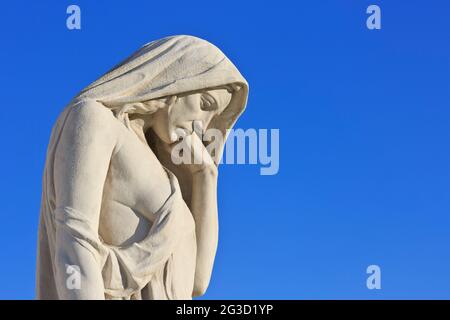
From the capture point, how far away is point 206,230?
9.84m

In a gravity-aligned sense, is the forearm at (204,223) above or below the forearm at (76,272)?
above

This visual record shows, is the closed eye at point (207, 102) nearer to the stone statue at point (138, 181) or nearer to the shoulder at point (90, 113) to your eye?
the stone statue at point (138, 181)

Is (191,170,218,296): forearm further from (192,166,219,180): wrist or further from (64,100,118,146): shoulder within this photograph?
(64,100,118,146): shoulder

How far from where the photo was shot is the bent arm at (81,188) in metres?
8.55

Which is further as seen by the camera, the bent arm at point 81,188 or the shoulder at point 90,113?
the shoulder at point 90,113

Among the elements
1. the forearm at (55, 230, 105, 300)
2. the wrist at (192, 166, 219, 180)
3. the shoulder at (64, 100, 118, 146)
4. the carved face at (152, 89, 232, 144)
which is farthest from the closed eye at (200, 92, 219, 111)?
the forearm at (55, 230, 105, 300)

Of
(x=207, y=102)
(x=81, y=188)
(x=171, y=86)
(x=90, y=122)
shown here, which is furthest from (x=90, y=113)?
(x=207, y=102)

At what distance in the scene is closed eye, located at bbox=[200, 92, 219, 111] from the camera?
9.86 metres

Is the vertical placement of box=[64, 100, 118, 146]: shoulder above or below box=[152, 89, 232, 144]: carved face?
below

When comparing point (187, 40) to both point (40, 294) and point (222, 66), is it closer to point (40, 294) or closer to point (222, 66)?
point (222, 66)

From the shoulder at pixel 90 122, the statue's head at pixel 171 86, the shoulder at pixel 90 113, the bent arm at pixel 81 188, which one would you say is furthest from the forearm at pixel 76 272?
the statue's head at pixel 171 86

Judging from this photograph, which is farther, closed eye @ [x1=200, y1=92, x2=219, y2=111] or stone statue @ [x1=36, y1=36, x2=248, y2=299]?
closed eye @ [x1=200, y1=92, x2=219, y2=111]

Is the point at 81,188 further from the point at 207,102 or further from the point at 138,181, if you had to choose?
the point at 207,102
